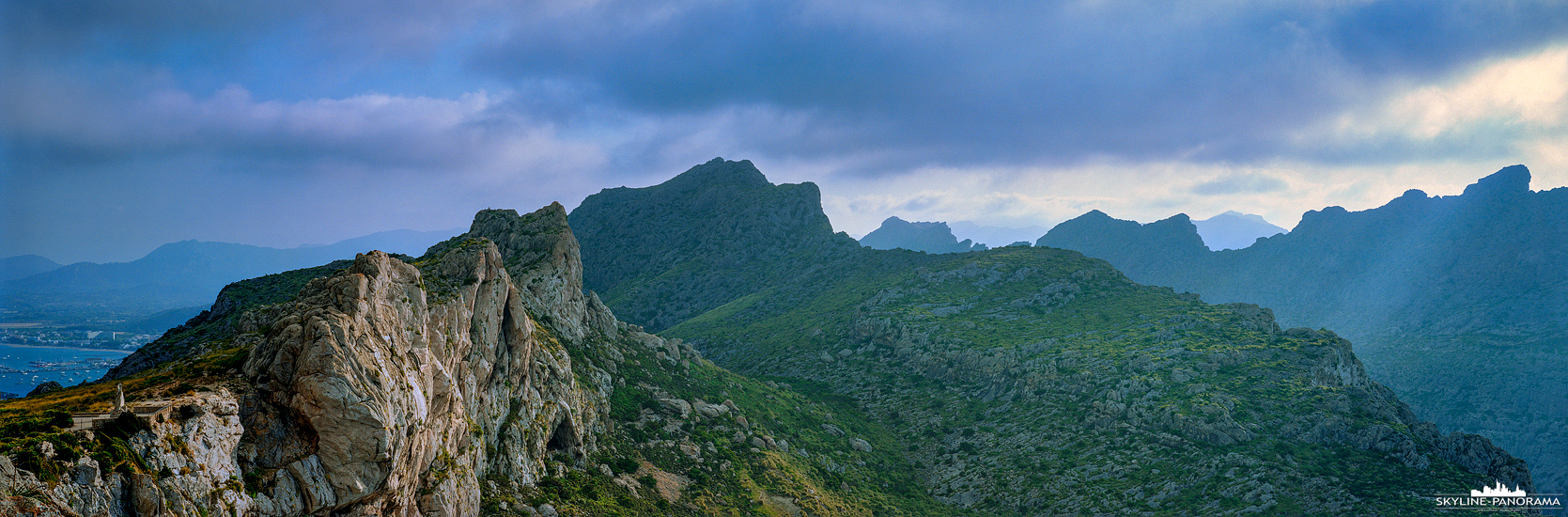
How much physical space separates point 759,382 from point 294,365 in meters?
96.3

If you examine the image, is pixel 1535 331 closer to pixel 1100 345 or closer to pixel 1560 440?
pixel 1560 440

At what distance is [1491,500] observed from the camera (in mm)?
78875

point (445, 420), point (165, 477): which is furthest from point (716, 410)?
point (165, 477)

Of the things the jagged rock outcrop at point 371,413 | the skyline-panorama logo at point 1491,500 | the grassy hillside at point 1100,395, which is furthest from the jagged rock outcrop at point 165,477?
the skyline-panorama logo at point 1491,500

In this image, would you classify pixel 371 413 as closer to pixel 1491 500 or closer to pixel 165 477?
pixel 165 477

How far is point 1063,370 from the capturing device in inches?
4788

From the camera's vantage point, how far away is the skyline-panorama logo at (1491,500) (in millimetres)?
77000

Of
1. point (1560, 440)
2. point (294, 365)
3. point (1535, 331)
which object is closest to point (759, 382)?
point (294, 365)

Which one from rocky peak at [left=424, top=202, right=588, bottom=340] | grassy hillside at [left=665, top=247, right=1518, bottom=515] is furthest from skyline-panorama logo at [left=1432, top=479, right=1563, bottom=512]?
rocky peak at [left=424, top=202, right=588, bottom=340]

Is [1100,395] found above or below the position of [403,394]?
below

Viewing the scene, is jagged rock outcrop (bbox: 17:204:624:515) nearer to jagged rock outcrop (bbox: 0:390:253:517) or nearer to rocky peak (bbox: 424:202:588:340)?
jagged rock outcrop (bbox: 0:390:253:517)

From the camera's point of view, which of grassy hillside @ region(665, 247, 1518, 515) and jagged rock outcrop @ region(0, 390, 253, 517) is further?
grassy hillside @ region(665, 247, 1518, 515)

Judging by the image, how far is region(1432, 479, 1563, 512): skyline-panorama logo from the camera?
7700 cm

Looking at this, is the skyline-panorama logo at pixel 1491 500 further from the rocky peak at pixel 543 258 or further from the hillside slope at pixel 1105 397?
the rocky peak at pixel 543 258
